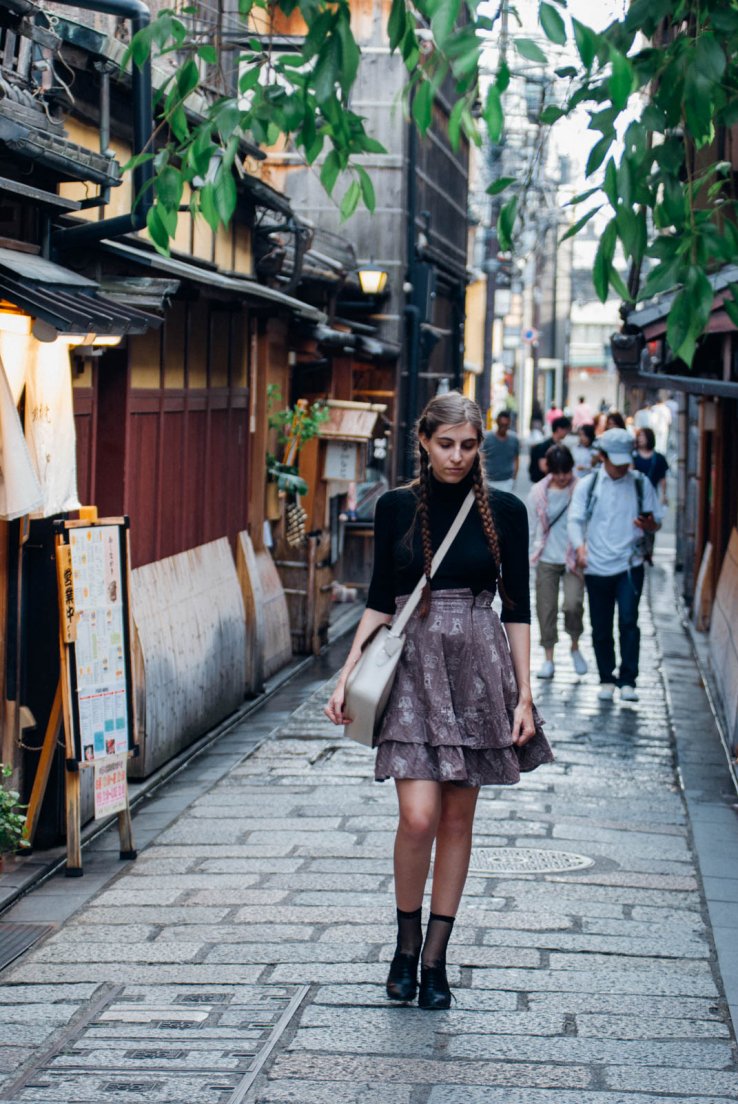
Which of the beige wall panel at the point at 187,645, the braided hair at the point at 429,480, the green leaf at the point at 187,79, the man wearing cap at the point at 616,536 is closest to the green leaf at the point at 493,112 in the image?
the green leaf at the point at 187,79

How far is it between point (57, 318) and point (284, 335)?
1081 centimetres

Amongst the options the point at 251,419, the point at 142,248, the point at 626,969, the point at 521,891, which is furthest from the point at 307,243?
the point at 626,969

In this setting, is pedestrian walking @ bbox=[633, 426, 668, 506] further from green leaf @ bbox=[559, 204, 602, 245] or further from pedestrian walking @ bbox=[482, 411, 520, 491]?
green leaf @ bbox=[559, 204, 602, 245]

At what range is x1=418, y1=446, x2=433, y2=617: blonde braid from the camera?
5.95m

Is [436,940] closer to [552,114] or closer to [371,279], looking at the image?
[552,114]

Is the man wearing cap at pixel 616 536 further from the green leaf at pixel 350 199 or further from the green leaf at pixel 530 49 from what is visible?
the green leaf at pixel 530 49

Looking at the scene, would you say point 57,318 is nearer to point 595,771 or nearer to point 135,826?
point 135,826

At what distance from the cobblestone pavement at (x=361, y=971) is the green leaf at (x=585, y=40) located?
10.4 feet

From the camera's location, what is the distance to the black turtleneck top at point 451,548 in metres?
5.99

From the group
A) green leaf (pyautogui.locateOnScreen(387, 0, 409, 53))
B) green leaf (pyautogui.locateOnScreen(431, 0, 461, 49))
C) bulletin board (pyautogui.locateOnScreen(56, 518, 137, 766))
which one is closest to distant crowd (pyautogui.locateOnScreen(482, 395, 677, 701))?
bulletin board (pyautogui.locateOnScreen(56, 518, 137, 766))

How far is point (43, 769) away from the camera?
27.8 ft

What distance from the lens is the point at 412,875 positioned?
5.98 meters

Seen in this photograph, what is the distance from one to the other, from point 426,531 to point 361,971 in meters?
1.86

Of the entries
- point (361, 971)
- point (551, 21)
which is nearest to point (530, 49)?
point (551, 21)
